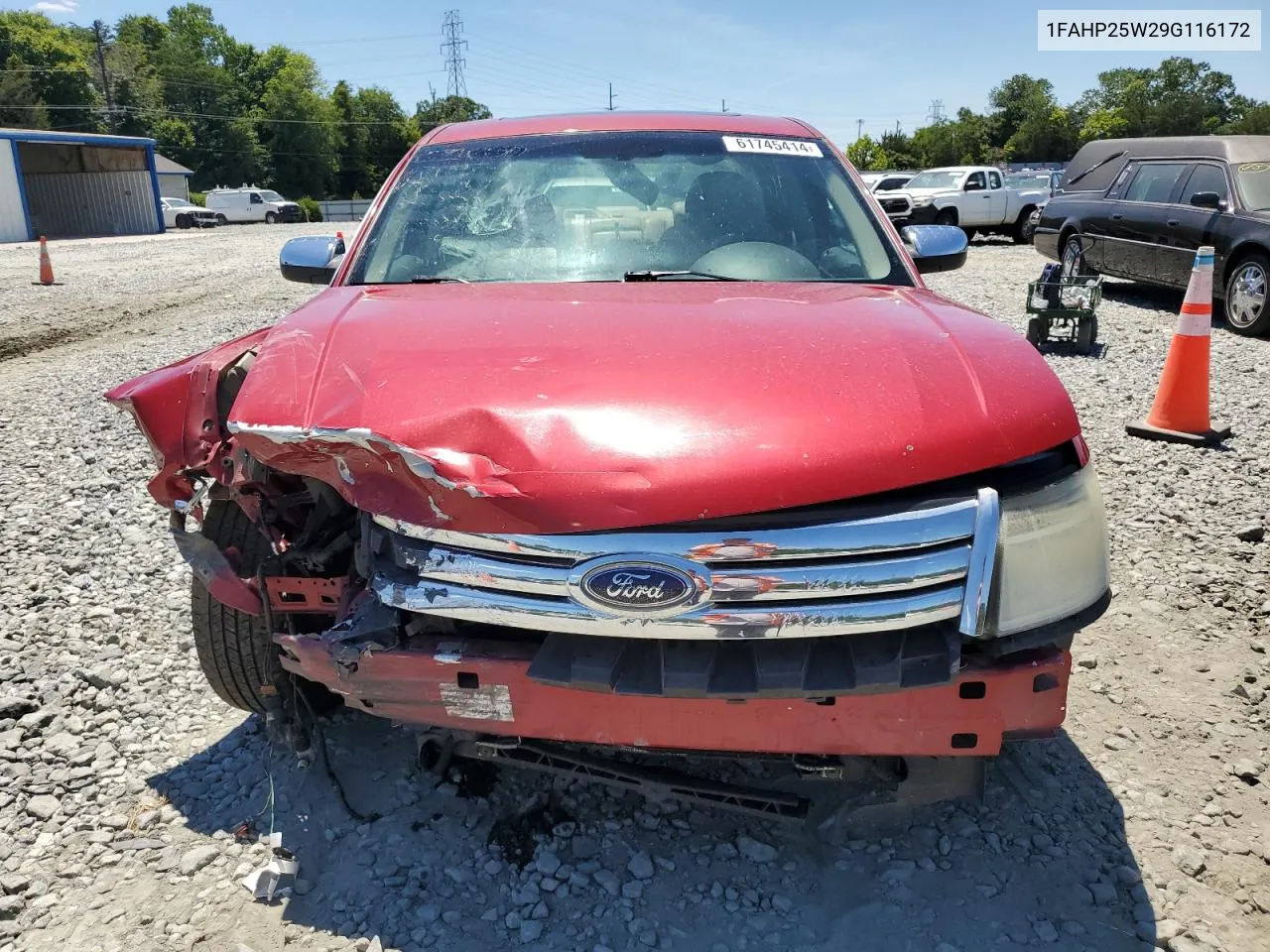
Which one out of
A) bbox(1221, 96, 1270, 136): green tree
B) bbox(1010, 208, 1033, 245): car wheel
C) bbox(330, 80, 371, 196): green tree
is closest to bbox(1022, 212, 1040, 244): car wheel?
bbox(1010, 208, 1033, 245): car wheel

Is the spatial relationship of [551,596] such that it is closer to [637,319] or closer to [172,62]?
[637,319]

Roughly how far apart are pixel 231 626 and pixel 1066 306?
25.9 feet

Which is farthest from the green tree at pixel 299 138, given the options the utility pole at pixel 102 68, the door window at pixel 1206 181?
the door window at pixel 1206 181

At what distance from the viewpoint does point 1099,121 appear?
2596 inches

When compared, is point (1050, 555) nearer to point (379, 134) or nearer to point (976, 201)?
point (976, 201)

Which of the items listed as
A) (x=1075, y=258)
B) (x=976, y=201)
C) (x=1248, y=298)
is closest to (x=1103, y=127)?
(x=976, y=201)

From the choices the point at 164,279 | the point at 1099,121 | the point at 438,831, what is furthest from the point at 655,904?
the point at 1099,121

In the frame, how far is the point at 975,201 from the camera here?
67.7ft

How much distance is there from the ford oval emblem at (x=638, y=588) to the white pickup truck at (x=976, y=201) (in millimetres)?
20324

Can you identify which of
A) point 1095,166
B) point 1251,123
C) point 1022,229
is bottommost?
point 1022,229

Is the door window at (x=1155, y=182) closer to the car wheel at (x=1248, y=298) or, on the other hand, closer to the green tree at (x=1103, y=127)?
the car wheel at (x=1248, y=298)

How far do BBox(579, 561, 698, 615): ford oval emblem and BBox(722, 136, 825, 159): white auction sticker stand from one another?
2118mm

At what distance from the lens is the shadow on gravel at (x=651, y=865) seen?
214 centimetres

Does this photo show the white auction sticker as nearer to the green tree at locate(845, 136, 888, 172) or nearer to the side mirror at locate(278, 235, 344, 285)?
the side mirror at locate(278, 235, 344, 285)
